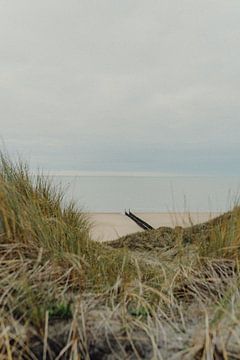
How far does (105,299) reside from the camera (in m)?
1.60

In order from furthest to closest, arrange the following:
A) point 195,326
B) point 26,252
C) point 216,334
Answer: point 26,252 < point 195,326 < point 216,334

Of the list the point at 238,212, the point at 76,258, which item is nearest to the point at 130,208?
the point at 238,212

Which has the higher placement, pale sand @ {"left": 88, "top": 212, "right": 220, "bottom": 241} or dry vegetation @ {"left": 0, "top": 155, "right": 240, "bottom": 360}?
pale sand @ {"left": 88, "top": 212, "right": 220, "bottom": 241}

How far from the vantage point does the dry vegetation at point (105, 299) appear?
1353 mm

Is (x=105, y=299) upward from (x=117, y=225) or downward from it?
downward

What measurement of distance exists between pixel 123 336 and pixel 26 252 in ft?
1.94

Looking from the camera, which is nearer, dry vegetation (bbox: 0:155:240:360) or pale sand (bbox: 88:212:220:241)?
dry vegetation (bbox: 0:155:240:360)

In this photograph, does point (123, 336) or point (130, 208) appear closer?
point (123, 336)

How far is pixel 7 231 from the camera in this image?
1839mm

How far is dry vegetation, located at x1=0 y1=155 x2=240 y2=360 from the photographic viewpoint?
1.35m

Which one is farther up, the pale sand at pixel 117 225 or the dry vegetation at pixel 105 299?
the pale sand at pixel 117 225

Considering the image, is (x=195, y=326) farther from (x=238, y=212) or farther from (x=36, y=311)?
(x=238, y=212)

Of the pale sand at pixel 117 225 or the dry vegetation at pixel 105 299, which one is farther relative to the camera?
the pale sand at pixel 117 225

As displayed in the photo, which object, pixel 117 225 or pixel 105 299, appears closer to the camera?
pixel 105 299
